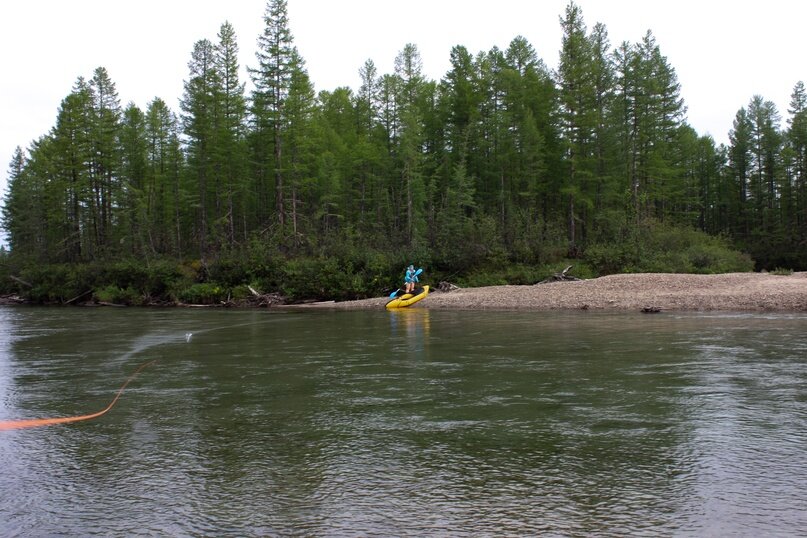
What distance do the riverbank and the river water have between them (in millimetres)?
10140

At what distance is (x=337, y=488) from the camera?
523 cm

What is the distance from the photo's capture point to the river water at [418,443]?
4.59 m

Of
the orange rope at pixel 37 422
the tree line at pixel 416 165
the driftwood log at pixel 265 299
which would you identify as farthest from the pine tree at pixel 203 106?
the orange rope at pixel 37 422

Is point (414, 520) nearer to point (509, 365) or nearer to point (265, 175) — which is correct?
point (509, 365)

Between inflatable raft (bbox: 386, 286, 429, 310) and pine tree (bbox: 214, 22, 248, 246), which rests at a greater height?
pine tree (bbox: 214, 22, 248, 246)

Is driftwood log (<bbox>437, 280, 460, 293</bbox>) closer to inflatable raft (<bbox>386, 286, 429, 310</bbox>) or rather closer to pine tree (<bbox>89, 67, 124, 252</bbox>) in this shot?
inflatable raft (<bbox>386, 286, 429, 310</bbox>)

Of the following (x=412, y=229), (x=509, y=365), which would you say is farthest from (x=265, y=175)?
(x=509, y=365)

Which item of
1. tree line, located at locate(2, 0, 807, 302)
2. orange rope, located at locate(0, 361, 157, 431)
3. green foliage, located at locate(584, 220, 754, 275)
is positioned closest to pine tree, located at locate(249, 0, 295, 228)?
tree line, located at locate(2, 0, 807, 302)

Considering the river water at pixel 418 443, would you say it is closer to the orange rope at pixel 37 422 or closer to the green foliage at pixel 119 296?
the orange rope at pixel 37 422

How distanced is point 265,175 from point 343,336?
46.1 m

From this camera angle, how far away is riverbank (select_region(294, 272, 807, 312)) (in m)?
23.4

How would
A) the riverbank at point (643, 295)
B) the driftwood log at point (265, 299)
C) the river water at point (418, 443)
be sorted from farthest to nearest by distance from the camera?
the driftwood log at point (265, 299)
the riverbank at point (643, 295)
the river water at point (418, 443)

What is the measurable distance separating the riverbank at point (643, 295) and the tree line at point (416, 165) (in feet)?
19.5

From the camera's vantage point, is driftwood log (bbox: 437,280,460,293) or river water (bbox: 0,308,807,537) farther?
driftwood log (bbox: 437,280,460,293)
